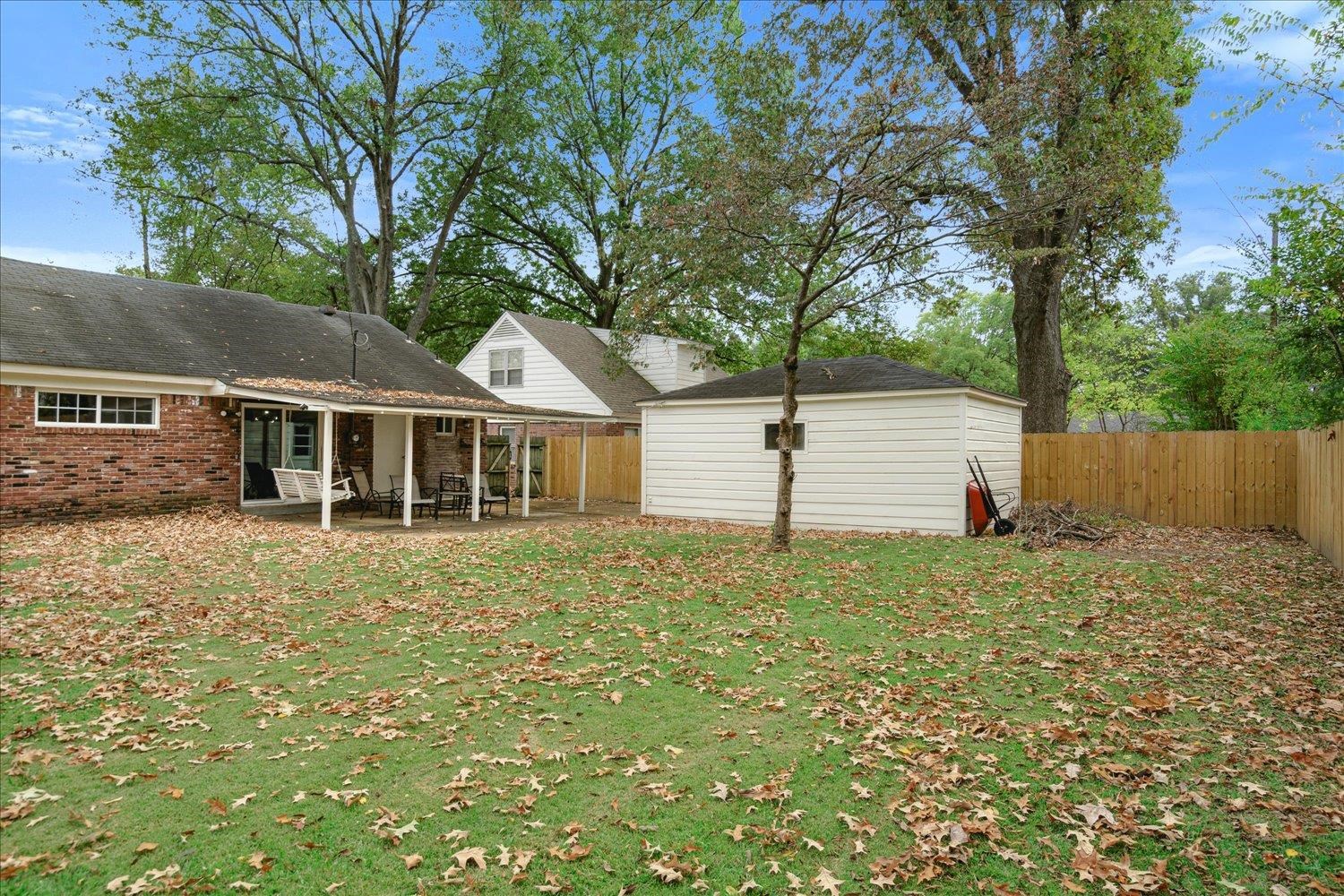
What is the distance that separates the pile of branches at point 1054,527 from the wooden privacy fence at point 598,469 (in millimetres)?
10519

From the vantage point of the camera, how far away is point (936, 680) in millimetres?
5453

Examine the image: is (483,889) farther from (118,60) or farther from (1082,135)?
(118,60)

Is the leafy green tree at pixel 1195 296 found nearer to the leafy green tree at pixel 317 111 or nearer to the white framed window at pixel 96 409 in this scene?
the leafy green tree at pixel 317 111

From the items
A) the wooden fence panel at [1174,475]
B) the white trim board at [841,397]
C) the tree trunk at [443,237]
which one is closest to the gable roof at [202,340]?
the white trim board at [841,397]

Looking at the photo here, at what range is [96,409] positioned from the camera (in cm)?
1316

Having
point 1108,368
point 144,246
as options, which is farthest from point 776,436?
point 144,246

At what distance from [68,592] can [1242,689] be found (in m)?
10.4

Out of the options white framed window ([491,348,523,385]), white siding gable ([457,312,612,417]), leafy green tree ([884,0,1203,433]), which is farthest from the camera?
white framed window ([491,348,523,385])

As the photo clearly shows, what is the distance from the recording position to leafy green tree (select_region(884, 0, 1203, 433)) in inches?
434

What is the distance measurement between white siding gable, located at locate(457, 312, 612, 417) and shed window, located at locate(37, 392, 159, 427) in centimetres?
1254

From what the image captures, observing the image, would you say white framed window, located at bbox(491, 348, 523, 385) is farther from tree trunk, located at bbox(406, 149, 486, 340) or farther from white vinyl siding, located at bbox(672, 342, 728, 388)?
white vinyl siding, located at bbox(672, 342, 728, 388)

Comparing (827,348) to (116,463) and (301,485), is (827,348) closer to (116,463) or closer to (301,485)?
(301,485)

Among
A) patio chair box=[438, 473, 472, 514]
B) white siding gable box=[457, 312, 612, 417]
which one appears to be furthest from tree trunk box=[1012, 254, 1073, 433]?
patio chair box=[438, 473, 472, 514]

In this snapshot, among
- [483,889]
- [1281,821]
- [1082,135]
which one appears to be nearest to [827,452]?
[1082,135]
